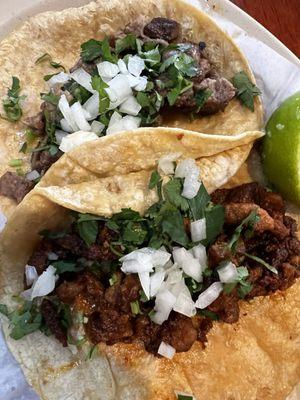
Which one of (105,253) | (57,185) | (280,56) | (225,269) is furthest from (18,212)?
(280,56)

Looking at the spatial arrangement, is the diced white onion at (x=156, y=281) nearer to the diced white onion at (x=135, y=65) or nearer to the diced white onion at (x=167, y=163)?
the diced white onion at (x=167, y=163)

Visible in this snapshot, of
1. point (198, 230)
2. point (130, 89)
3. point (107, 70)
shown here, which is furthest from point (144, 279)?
point (107, 70)

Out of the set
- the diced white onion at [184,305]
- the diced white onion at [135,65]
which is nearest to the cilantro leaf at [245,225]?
the diced white onion at [184,305]

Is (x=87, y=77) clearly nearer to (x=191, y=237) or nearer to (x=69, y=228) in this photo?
(x=69, y=228)

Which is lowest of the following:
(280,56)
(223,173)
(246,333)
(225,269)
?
(246,333)

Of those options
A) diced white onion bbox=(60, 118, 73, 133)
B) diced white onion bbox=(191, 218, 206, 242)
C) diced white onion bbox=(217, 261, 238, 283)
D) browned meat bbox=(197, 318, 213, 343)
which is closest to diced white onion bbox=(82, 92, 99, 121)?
diced white onion bbox=(60, 118, 73, 133)

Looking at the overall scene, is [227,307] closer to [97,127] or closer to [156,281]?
[156,281]

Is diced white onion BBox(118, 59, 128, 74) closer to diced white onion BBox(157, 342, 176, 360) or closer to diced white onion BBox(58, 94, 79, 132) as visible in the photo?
diced white onion BBox(58, 94, 79, 132)
